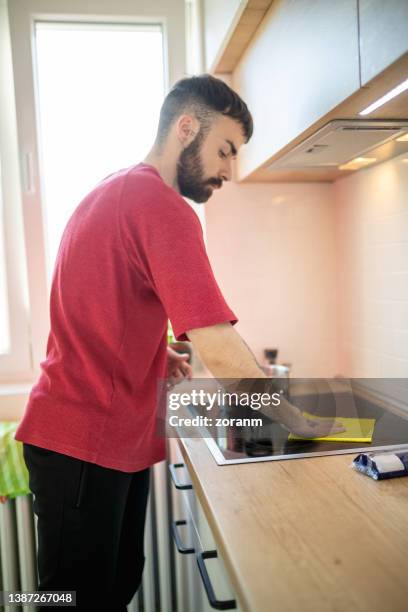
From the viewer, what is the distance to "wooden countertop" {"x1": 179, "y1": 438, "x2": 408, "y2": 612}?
24.1 inches

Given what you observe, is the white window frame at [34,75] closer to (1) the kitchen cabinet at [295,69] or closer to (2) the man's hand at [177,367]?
(1) the kitchen cabinet at [295,69]

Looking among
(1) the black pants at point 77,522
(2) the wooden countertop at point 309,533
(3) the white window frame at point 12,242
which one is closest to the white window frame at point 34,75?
(3) the white window frame at point 12,242

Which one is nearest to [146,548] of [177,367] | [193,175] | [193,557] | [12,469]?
[193,557]

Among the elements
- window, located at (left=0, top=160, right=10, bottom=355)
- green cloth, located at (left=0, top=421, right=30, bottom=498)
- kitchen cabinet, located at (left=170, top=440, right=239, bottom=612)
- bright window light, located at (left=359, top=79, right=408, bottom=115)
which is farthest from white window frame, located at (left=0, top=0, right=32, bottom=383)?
bright window light, located at (left=359, top=79, right=408, bottom=115)

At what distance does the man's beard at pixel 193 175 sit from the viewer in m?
1.14

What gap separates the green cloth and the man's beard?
91cm

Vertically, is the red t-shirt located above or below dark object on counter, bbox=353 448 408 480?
above

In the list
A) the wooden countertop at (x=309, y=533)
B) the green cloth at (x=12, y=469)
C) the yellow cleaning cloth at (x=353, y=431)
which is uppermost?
the yellow cleaning cloth at (x=353, y=431)

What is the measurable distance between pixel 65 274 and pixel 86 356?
164mm

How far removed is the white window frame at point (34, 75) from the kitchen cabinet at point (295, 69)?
0.45m

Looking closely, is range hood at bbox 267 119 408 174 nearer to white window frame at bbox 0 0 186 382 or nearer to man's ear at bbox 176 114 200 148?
man's ear at bbox 176 114 200 148

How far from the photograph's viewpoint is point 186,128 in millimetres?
1130

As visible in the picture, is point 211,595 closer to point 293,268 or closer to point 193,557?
point 193,557

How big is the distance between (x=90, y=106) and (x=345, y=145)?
1.04 m
